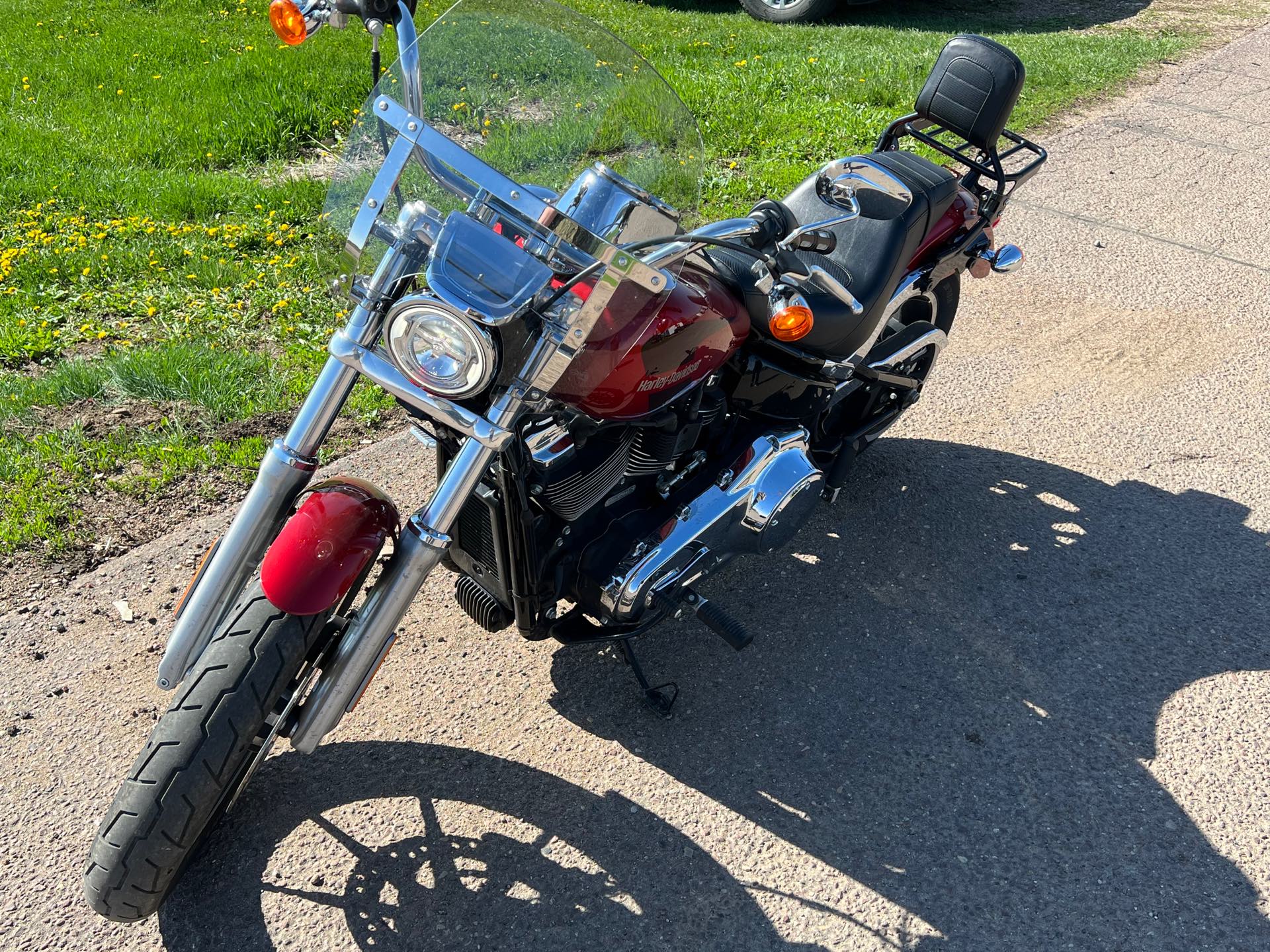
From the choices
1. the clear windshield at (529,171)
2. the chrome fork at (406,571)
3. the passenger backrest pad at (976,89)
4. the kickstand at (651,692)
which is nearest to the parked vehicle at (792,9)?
the passenger backrest pad at (976,89)

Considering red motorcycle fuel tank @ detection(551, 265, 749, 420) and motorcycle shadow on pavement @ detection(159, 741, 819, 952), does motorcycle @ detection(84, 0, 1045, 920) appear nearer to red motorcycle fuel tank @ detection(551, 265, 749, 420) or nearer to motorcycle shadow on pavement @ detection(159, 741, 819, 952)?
red motorcycle fuel tank @ detection(551, 265, 749, 420)

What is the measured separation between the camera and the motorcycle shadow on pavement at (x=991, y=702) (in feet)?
8.39

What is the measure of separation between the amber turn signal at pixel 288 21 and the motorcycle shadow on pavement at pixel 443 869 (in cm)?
172

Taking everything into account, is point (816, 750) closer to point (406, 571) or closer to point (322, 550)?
point (406, 571)

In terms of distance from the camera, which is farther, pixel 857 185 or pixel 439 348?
pixel 857 185

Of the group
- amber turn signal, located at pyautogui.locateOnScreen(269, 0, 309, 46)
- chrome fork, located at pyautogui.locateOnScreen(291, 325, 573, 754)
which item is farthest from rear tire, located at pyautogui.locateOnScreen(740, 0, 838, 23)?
chrome fork, located at pyautogui.locateOnScreen(291, 325, 573, 754)

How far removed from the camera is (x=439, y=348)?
6.77 feet

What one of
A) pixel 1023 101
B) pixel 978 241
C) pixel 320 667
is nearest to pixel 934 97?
pixel 978 241

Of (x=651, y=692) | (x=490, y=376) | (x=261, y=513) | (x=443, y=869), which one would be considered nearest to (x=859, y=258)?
(x=651, y=692)

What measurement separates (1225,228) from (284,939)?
236 inches

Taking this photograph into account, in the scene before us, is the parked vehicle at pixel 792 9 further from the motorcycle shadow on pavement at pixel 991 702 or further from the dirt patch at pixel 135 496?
the dirt patch at pixel 135 496

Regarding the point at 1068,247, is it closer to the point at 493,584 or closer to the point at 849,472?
the point at 849,472

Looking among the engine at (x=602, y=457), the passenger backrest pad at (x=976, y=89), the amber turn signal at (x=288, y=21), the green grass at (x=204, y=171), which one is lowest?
the green grass at (x=204, y=171)

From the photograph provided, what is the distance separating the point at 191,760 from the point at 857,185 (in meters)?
1.79
